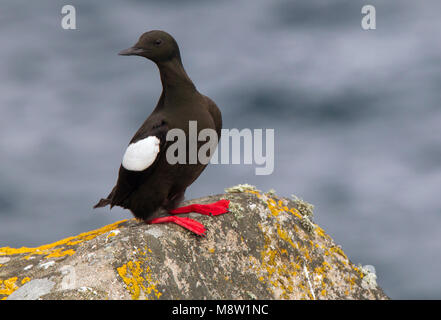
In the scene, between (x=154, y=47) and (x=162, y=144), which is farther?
(x=154, y=47)

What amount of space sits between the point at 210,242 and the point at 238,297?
2.47ft

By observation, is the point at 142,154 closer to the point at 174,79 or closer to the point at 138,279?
the point at 174,79

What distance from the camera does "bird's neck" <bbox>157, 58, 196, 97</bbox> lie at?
22.3 ft

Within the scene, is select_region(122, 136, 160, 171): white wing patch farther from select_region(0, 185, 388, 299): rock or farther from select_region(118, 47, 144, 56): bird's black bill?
select_region(118, 47, 144, 56): bird's black bill

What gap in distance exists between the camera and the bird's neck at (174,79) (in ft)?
22.3

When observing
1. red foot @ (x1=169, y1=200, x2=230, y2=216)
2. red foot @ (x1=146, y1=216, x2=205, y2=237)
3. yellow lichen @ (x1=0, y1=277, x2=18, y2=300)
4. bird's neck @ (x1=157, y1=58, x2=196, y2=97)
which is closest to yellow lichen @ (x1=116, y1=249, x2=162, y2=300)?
red foot @ (x1=146, y1=216, x2=205, y2=237)

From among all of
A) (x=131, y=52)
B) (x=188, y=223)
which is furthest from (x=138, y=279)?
(x=131, y=52)

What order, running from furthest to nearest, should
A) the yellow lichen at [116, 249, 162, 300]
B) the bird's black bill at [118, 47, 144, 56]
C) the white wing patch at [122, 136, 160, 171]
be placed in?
the bird's black bill at [118, 47, 144, 56]
the white wing patch at [122, 136, 160, 171]
the yellow lichen at [116, 249, 162, 300]

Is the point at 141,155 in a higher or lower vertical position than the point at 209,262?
higher

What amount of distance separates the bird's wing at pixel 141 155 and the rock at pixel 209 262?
1.95 ft

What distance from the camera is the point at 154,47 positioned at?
22.2 feet

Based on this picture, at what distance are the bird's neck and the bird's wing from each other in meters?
0.45

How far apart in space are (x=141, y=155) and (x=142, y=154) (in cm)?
2
